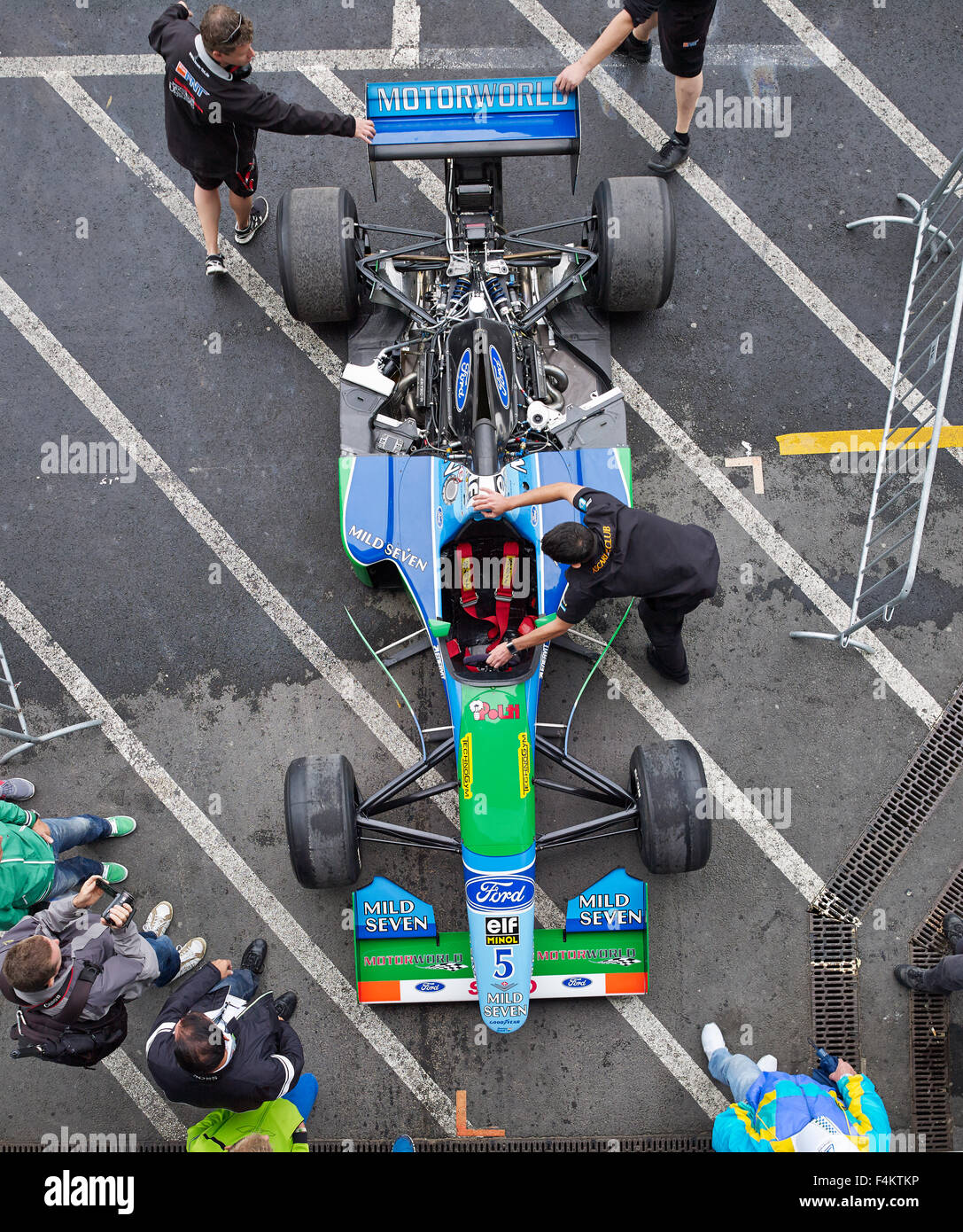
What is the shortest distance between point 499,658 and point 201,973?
2338 mm

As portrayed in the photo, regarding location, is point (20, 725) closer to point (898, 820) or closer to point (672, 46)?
point (898, 820)

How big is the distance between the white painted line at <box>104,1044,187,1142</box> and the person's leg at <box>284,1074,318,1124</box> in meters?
0.81

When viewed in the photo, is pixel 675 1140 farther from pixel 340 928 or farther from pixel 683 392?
pixel 683 392

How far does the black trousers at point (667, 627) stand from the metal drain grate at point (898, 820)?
1.61 m

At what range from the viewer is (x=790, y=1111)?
5.06m

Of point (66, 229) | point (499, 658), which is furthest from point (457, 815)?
point (66, 229)

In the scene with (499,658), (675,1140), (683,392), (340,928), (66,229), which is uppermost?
(66,229)

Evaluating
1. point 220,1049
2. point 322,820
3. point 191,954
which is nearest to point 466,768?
point 322,820

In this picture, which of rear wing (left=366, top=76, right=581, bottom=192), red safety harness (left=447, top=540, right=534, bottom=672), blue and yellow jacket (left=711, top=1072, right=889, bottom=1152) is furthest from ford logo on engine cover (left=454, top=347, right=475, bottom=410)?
blue and yellow jacket (left=711, top=1072, right=889, bottom=1152)

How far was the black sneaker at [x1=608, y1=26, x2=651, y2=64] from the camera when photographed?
22.1 feet

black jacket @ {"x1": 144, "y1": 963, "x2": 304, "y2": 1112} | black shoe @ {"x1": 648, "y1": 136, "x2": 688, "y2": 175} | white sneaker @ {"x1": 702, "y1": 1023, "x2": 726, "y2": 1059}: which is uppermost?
black shoe @ {"x1": 648, "y1": 136, "x2": 688, "y2": 175}

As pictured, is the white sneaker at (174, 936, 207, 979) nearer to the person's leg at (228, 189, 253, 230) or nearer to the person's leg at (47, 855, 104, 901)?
the person's leg at (47, 855, 104, 901)

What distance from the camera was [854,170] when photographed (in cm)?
682

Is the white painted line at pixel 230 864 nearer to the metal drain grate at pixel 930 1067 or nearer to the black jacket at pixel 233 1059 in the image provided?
the black jacket at pixel 233 1059
